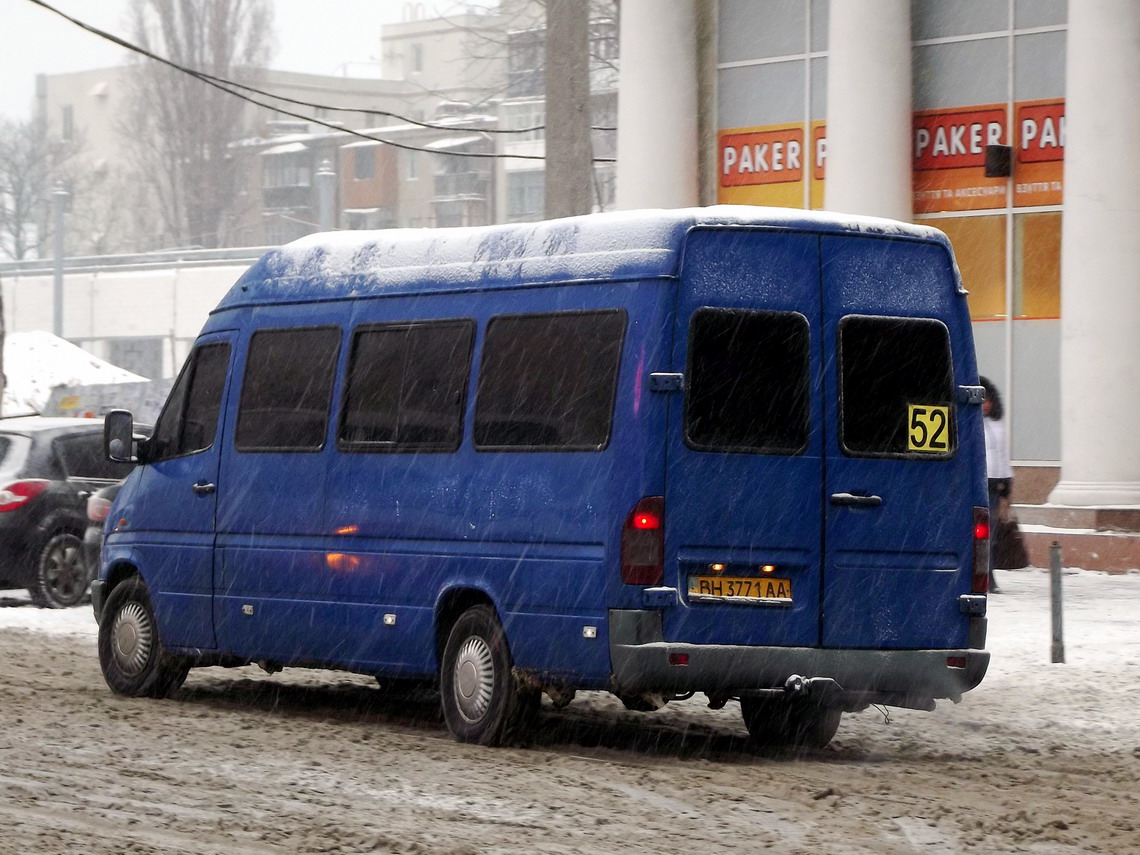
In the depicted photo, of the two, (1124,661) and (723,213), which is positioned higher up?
(723,213)

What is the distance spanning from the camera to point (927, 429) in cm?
1003

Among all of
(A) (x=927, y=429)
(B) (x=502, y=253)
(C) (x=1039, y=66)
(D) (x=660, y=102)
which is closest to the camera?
(A) (x=927, y=429)

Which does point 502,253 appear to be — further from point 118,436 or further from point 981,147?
point 981,147

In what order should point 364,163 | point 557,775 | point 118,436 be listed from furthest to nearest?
point 364,163, point 118,436, point 557,775

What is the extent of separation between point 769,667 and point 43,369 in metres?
38.4

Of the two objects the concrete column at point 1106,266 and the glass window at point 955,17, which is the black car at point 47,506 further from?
the glass window at point 955,17

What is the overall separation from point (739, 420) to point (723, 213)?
899 millimetres

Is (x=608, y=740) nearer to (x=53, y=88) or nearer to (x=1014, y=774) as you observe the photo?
(x=1014, y=774)

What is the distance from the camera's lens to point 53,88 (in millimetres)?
134500

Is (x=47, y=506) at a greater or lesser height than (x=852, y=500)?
lesser

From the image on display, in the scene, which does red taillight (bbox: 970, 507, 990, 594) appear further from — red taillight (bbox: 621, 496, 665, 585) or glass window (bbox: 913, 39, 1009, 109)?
glass window (bbox: 913, 39, 1009, 109)

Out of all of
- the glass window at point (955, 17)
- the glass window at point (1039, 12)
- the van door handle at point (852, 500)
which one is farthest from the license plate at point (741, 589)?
the glass window at point (955, 17)

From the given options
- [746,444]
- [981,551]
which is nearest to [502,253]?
[746,444]

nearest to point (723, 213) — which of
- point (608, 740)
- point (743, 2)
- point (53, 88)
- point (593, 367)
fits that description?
point (593, 367)
